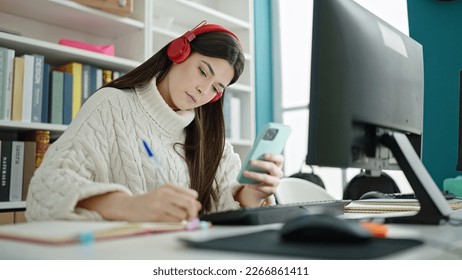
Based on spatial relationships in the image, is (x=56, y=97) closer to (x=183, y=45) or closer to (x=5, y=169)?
(x=5, y=169)

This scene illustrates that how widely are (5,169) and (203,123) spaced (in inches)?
39.6

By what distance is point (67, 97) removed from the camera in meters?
2.19

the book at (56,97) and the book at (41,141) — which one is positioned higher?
the book at (56,97)

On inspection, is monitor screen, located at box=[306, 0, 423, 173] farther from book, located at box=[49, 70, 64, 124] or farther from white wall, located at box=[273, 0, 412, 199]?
white wall, located at box=[273, 0, 412, 199]

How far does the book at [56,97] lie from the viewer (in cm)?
214

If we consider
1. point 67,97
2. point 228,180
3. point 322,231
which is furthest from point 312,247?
point 67,97

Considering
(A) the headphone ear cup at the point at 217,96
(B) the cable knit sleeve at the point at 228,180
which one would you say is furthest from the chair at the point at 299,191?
(A) the headphone ear cup at the point at 217,96

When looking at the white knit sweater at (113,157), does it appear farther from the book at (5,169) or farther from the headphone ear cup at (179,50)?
the book at (5,169)

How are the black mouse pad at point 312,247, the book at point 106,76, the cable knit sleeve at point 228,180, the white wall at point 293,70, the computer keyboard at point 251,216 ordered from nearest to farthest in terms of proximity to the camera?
the black mouse pad at point 312,247 → the computer keyboard at point 251,216 → the cable knit sleeve at point 228,180 → the book at point 106,76 → the white wall at point 293,70

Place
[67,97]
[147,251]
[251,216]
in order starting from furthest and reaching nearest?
[67,97] → [251,216] → [147,251]

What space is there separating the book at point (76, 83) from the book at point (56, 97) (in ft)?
0.20

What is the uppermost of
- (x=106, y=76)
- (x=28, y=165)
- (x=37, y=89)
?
(x=106, y=76)

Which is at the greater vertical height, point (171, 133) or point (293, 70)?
point (293, 70)
